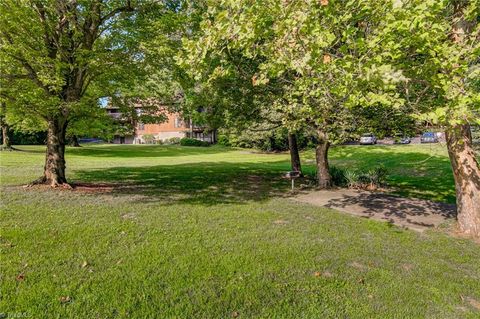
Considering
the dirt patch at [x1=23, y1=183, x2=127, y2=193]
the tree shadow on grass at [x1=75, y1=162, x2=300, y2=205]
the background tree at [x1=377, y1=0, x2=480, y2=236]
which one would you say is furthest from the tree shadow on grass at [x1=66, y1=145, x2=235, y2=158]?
the background tree at [x1=377, y1=0, x2=480, y2=236]

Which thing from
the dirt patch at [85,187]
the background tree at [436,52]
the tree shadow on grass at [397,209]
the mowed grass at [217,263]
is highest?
the background tree at [436,52]

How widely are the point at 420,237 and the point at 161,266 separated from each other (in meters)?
6.27

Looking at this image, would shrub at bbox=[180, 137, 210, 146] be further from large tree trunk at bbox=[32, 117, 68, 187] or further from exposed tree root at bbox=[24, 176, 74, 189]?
exposed tree root at bbox=[24, 176, 74, 189]

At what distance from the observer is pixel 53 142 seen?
12.9 meters

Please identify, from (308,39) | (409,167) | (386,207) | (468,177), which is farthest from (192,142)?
(308,39)

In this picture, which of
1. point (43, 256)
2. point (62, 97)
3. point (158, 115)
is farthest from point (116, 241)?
point (158, 115)

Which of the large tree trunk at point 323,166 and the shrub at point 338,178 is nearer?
the large tree trunk at point 323,166

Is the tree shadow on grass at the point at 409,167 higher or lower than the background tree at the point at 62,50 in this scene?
lower

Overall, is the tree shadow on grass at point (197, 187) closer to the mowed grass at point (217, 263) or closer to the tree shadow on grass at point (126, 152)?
the mowed grass at point (217, 263)

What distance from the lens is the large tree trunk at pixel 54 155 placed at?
1279cm

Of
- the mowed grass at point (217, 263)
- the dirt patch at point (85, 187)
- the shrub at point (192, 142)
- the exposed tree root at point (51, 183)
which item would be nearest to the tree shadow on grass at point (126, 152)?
the shrub at point (192, 142)

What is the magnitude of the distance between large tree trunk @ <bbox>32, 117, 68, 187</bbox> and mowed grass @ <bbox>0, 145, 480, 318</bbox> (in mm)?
1925

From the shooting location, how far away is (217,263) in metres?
5.93

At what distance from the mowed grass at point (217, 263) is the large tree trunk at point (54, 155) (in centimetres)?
193
